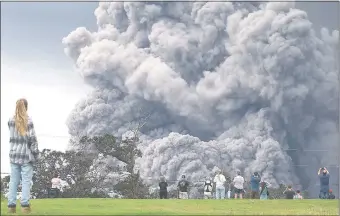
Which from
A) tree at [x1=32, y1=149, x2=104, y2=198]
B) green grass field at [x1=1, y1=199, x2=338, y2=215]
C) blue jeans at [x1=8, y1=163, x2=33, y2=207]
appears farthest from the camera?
tree at [x1=32, y1=149, x2=104, y2=198]

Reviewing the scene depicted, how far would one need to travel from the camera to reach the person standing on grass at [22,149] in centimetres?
950

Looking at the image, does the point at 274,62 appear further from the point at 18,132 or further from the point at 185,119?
the point at 18,132

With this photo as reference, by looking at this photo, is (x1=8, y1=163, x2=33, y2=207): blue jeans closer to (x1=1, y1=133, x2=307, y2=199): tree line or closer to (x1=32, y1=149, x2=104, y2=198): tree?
(x1=1, y1=133, x2=307, y2=199): tree line

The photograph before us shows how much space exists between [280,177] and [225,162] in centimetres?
733

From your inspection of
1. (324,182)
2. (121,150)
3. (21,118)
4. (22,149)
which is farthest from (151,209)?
(121,150)

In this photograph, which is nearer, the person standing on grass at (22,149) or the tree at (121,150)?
the person standing on grass at (22,149)

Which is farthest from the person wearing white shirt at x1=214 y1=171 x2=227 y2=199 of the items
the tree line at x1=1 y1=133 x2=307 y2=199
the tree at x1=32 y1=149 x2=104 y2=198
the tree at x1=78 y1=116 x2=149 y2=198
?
the tree at x1=78 y1=116 x2=149 y2=198

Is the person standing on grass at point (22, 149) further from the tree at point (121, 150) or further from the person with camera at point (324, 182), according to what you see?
the tree at point (121, 150)

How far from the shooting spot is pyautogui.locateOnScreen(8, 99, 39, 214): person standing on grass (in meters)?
9.50

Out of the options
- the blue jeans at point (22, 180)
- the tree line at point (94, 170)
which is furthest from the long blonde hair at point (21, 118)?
the tree line at point (94, 170)

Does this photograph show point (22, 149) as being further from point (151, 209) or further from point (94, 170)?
point (94, 170)

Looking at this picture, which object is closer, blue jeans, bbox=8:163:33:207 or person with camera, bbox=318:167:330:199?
blue jeans, bbox=8:163:33:207

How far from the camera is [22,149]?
9.52 m

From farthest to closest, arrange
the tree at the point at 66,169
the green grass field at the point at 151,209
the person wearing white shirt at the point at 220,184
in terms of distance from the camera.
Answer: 1. the tree at the point at 66,169
2. the person wearing white shirt at the point at 220,184
3. the green grass field at the point at 151,209
